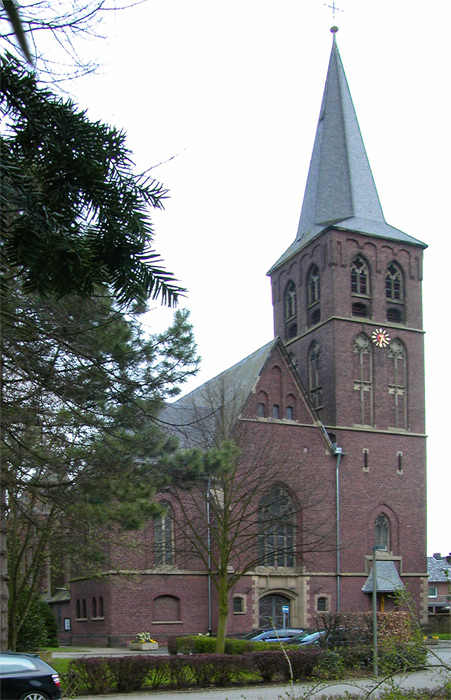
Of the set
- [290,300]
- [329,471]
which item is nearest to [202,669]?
[329,471]

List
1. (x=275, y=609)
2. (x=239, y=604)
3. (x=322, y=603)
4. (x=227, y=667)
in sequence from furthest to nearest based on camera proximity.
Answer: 1. (x=322, y=603)
2. (x=275, y=609)
3. (x=239, y=604)
4. (x=227, y=667)

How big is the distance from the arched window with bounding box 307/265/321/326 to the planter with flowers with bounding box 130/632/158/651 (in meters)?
19.0

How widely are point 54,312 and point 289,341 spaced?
35.9 meters

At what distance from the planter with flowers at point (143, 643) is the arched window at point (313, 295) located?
62.3 ft

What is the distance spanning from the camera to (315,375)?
43938 millimetres

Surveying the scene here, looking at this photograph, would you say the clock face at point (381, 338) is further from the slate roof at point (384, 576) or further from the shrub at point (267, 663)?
the shrub at point (267, 663)

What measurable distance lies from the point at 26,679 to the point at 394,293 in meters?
36.5

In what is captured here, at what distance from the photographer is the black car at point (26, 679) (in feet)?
38.7

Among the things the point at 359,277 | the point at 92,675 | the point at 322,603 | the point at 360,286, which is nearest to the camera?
the point at 92,675

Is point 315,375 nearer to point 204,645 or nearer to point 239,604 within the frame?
point 239,604

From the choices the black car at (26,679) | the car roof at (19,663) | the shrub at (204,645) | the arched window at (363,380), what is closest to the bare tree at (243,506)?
the shrub at (204,645)

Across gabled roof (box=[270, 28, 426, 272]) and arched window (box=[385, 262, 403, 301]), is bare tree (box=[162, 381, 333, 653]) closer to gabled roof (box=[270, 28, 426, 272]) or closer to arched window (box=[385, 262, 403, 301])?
arched window (box=[385, 262, 403, 301])

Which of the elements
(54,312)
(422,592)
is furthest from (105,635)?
(54,312)

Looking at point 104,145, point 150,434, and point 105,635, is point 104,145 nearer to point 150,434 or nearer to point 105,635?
point 150,434
